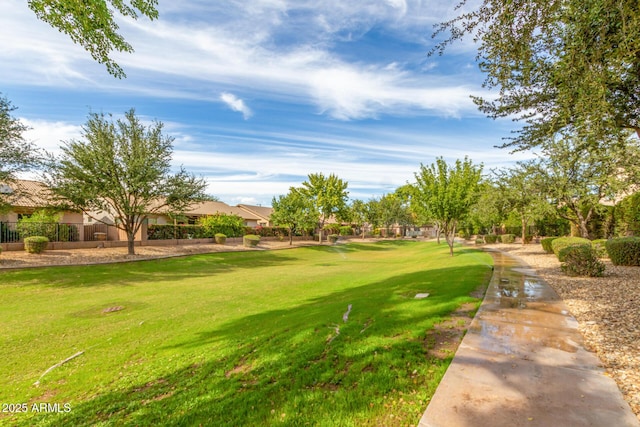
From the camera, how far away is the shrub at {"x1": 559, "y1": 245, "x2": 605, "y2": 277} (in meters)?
10.5

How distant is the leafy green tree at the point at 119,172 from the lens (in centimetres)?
1906

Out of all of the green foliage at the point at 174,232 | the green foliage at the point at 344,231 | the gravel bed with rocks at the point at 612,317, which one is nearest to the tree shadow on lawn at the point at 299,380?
the gravel bed with rocks at the point at 612,317

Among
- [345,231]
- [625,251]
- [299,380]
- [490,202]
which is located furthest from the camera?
[345,231]

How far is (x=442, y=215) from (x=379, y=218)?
1458 inches

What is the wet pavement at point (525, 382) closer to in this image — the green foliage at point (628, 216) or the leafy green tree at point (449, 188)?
the leafy green tree at point (449, 188)

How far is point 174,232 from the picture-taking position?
29797 mm

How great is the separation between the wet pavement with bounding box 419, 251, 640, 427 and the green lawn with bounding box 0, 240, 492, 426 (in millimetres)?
309

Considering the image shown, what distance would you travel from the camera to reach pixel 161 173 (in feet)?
68.5

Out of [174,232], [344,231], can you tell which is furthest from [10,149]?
Answer: [344,231]

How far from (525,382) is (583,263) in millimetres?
9677

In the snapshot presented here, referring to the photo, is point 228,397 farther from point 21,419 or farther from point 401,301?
point 401,301

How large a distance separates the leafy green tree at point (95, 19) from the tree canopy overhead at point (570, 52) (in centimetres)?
609

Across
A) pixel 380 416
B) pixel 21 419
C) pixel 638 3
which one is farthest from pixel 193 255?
pixel 638 3

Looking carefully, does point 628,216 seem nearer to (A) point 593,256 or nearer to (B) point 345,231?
(A) point 593,256
